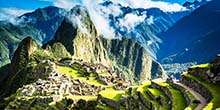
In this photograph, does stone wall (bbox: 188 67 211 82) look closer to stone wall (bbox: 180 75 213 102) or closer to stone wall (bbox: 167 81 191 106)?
stone wall (bbox: 180 75 213 102)

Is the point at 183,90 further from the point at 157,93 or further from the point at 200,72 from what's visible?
the point at 200,72

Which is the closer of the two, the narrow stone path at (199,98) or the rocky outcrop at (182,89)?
the narrow stone path at (199,98)

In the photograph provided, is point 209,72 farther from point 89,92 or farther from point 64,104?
point 89,92

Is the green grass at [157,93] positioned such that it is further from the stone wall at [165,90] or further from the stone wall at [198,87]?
the stone wall at [198,87]

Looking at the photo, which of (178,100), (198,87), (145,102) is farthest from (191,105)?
(145,102)

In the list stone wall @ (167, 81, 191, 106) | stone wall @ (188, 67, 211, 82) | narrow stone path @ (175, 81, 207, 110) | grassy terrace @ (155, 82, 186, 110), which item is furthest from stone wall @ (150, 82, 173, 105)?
stone wall @ (188, 67, 211, 82)

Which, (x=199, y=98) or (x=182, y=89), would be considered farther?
(x=182, y=89)

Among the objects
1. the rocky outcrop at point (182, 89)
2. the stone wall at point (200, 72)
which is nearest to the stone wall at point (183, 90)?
the rocky outcrop at point (182, 89)

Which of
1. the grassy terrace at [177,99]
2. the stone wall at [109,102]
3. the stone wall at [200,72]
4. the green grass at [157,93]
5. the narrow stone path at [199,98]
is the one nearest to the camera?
the narrow stone path at [199,98]

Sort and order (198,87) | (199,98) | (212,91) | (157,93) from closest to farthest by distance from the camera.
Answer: (212,91), (199,98), (198,87), (157,93)
